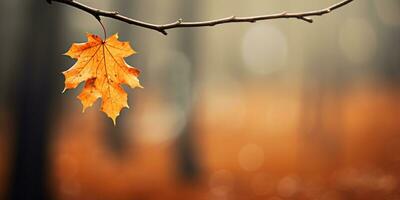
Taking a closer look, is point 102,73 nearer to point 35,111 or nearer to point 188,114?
point 35,111

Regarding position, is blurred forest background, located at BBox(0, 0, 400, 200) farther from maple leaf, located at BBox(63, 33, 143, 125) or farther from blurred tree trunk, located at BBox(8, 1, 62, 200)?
maple leaf, located at BBox(63, 33, 143, 125)

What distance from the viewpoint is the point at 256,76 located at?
755 cm

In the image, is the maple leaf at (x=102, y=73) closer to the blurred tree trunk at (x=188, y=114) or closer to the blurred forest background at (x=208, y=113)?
the blurred forest background at (x=208, y=113)

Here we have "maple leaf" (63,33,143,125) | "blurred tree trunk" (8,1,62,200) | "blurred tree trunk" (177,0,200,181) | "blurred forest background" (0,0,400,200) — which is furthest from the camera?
"blurred tree trunk" (177,0,200,181)

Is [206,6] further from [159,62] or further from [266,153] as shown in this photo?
[266,153]

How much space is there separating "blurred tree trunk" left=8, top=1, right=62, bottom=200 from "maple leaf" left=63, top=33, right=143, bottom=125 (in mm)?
3634

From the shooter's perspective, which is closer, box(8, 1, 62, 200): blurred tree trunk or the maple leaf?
the maple leaf

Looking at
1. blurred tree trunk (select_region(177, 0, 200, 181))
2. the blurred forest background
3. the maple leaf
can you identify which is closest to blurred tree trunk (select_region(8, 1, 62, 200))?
the blurred forest background

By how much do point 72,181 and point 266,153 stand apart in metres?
2.36

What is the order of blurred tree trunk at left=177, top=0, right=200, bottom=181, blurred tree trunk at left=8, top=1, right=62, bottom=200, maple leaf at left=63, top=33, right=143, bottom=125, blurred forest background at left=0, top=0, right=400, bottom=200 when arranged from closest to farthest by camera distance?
maple leaf at left=63, top=33, right=143, bottom=125 → blurred tree trunk at left=8, top=1, right=62, bottom=200 → blurred forest background at left=0, top=0, right=400, bottom=200 → blurred tree trunk at left=177, top=0, right=200, bottom=181

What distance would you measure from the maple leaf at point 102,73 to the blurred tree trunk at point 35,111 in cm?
363

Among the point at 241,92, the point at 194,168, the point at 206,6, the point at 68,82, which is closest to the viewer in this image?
the point at 68,82

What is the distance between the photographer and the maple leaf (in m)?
0.92

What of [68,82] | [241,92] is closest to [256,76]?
[241,92]
